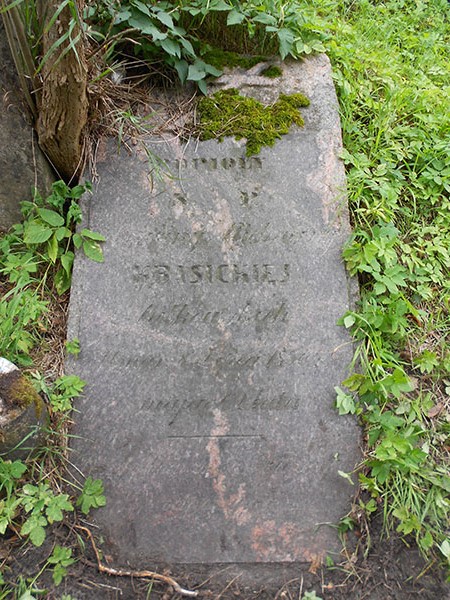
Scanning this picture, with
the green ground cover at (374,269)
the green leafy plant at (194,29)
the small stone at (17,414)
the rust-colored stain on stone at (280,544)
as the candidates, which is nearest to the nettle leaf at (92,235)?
the green ground cover at (374,269)

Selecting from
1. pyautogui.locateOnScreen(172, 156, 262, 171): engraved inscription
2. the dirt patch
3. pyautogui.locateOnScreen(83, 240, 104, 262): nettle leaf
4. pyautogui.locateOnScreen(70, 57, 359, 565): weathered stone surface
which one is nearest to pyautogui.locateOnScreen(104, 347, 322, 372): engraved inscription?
pyautogui.locateOnScreen(70, 57, 359, 565): weathered stone surface

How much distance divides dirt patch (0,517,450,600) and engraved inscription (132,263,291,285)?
3.45ft

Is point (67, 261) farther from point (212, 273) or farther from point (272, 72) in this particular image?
point (272, 72)

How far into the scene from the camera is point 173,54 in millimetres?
2488

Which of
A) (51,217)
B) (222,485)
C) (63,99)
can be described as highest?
(63,99)

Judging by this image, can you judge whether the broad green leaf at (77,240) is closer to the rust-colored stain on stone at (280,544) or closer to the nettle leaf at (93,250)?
the nettle leaf at (93,250)

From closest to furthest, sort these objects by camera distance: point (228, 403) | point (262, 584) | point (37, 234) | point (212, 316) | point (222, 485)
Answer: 1. point (262, 584)
2. point (222, 485)
3. point (228, 403)
4. point (212, 316)
5. point (37, 234)

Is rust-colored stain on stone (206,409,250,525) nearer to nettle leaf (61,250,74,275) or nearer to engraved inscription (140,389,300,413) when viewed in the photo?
engraved inscription (140,389,300,413)

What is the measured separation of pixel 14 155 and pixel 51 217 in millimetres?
315

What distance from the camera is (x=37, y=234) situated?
7.89 ft

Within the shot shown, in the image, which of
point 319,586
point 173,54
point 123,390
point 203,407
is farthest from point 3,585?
point 173,54

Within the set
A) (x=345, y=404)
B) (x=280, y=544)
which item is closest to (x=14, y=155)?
(x=345, y=404)

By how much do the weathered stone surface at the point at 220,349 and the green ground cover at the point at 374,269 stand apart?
99mm

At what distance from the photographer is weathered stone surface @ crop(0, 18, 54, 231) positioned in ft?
7.68
